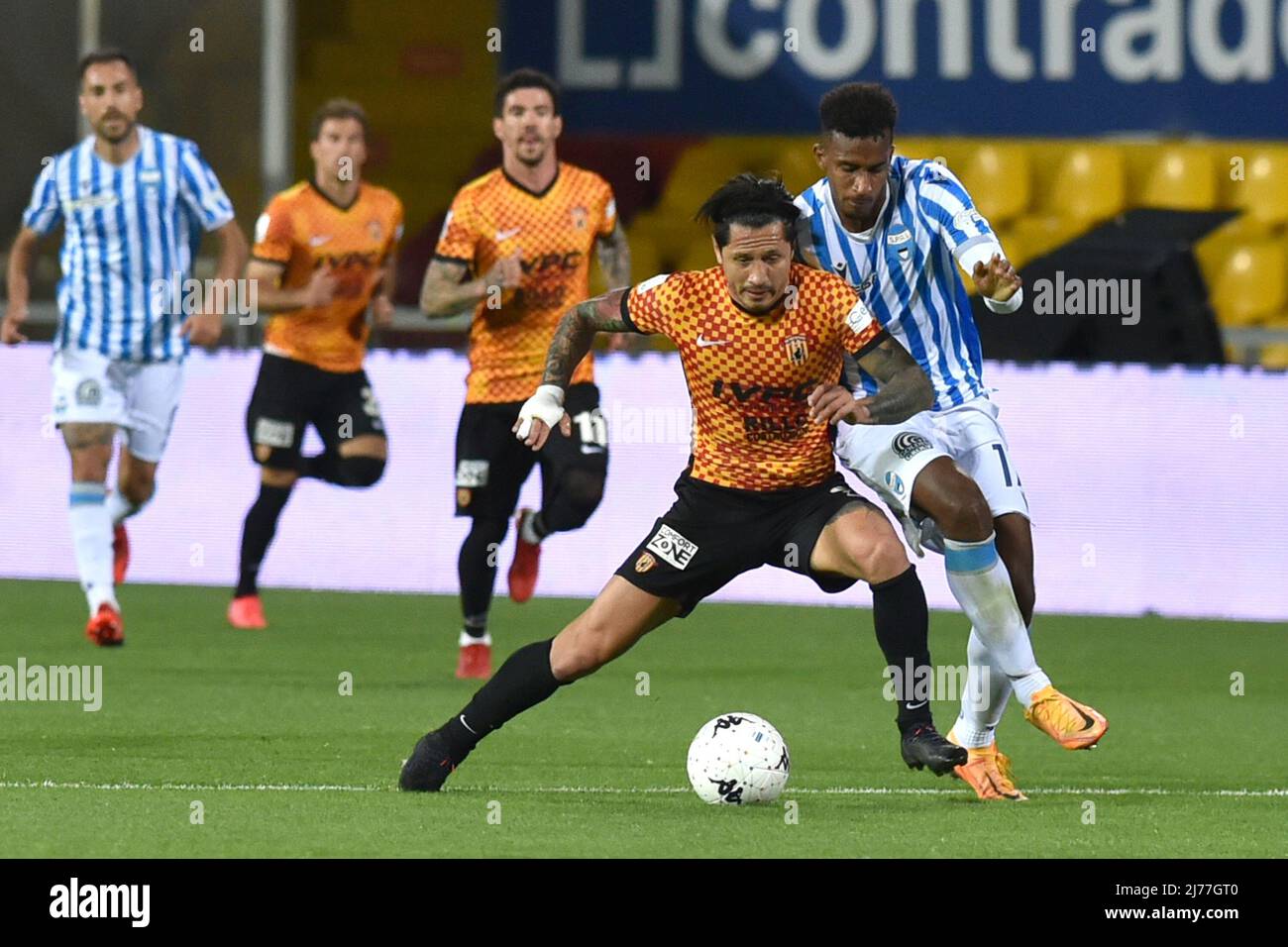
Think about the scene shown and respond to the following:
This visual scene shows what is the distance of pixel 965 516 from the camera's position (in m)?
6.80

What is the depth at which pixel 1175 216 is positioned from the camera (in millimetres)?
13773

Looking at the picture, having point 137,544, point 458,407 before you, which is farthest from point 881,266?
point 137,544

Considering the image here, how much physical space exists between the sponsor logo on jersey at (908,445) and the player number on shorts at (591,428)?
280 centimetres

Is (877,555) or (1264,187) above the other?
(1264,187)

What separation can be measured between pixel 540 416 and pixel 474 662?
10.7 ft

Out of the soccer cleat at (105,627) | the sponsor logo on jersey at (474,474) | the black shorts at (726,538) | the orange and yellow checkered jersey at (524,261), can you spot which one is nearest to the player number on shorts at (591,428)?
the orange and yellow checkered jersey at (524,261)

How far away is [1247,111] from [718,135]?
2.97 meters

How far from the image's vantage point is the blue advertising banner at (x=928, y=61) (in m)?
15.3

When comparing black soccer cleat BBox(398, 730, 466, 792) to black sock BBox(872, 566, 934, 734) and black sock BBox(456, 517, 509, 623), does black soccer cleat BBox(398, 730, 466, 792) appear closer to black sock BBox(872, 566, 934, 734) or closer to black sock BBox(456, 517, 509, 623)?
black sock BBox(872, 566, 934, 734)

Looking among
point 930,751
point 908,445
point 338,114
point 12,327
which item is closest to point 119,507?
point 12,327

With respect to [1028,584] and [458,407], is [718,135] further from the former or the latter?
[1028,584]

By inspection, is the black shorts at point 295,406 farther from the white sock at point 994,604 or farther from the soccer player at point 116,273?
the white sock at point 994,604

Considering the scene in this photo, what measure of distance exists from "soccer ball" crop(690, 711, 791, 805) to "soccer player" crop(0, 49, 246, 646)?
4.41 meters

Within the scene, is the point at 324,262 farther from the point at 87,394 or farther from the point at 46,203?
the point at 87,394
